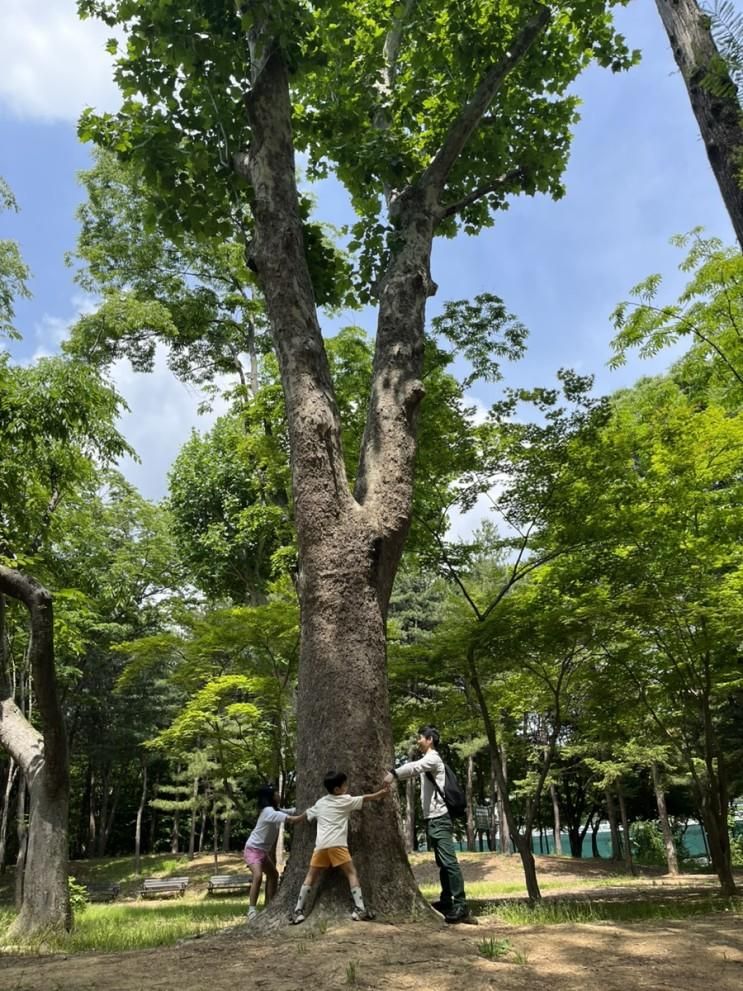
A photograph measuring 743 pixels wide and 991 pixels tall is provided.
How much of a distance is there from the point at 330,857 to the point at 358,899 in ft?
0.92

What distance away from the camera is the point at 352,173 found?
24.6 feet

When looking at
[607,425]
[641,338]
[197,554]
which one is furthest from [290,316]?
[197,554]

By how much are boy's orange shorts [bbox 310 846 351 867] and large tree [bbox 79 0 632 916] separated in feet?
0.53

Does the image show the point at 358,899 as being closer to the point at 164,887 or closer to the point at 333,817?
the point at 333,817

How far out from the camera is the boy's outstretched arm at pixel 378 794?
432 cm

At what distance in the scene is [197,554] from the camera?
17.7 meters

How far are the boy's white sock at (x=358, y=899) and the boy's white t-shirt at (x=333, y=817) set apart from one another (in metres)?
0.26

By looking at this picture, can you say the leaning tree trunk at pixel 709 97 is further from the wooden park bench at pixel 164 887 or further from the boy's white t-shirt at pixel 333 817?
the wooden park bench at pixel 164 887

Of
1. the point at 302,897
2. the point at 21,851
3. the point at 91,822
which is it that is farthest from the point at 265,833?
the point at 91,822

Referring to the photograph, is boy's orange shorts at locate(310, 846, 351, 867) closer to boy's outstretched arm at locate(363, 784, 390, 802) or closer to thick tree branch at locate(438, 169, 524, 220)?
boy's outstretched arm at locate(363, 784, 390, 802)

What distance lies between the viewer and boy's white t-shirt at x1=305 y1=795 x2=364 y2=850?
Answer: 4.17 metres

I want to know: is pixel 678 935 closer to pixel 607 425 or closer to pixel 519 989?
pixel 519 989

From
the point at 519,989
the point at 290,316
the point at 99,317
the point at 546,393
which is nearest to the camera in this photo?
the point at 519,989

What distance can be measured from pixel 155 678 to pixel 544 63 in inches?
990
